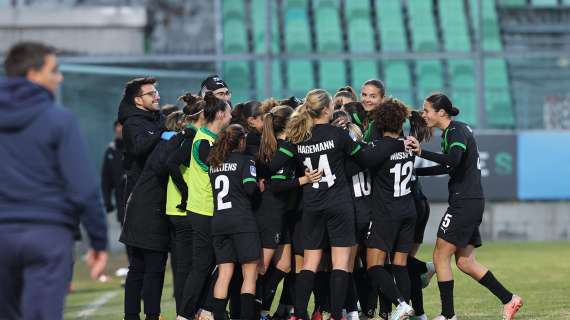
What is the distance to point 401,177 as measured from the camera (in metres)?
9.59

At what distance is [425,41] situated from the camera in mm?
27594

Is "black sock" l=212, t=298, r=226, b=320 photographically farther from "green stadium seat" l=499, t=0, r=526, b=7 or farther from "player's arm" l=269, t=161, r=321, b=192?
"green stadium seat" l=499, t=0, r=526, b=7

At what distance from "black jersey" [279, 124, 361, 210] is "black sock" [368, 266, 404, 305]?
2.13ft

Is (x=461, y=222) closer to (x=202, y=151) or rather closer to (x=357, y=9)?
(x=202, y=151)

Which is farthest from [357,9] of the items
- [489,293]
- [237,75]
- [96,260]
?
[96,260]

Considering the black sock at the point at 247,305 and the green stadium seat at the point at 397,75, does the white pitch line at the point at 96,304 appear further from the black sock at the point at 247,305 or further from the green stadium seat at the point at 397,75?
the green stadium seat at the point at 397,75

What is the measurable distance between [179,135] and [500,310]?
3.30 m

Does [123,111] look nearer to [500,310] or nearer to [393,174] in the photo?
[393,174]

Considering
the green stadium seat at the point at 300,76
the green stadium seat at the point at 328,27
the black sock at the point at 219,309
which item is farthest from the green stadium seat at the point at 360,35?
the black sock at the point at 219,309

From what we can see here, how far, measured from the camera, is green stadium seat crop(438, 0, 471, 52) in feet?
90.1

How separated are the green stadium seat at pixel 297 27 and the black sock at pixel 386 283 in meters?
17.1

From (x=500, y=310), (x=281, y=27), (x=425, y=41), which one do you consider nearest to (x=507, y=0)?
(x=425, y=41)

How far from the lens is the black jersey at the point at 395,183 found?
31.3 ft

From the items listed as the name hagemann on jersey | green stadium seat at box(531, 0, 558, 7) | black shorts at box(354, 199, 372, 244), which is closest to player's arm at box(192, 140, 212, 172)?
the name hagemann on jersey
